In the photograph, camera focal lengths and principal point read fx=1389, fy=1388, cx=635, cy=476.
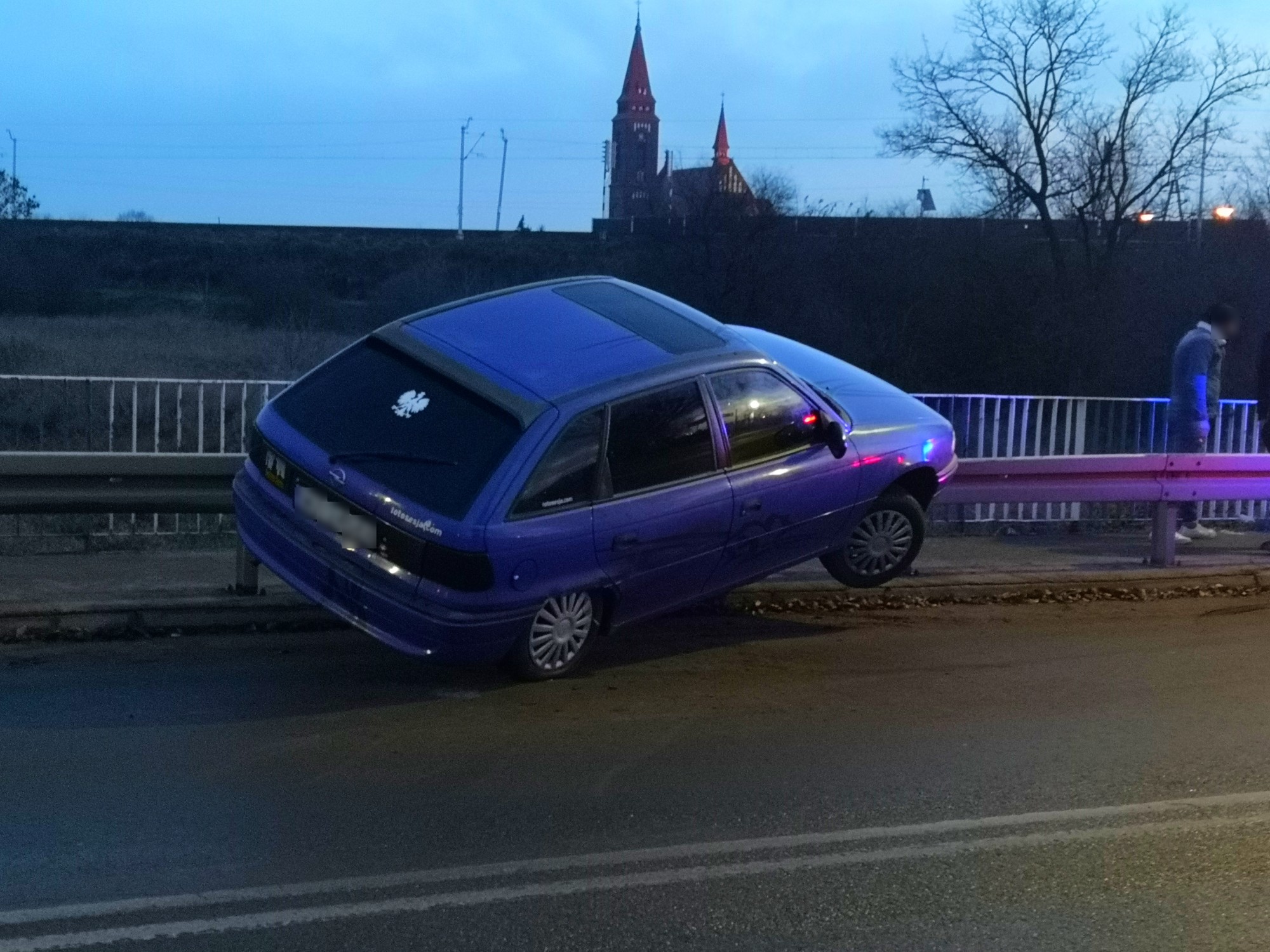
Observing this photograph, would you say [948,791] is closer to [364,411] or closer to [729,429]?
[729,429]

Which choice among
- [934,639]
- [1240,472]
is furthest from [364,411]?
[1240,472]

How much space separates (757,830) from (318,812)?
165 cm

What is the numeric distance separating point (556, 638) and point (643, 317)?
1.95m

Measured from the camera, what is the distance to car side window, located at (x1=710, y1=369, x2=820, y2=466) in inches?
290

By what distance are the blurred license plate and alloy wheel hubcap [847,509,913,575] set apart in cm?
305

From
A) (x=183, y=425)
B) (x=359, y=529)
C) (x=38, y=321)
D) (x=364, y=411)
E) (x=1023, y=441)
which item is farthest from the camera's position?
(x=38, y=321)

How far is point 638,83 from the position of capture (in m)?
125

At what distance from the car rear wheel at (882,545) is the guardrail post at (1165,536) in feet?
9.90

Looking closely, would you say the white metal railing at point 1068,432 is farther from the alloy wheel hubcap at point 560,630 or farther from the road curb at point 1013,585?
the alloy wheel hubcap at point 560,630

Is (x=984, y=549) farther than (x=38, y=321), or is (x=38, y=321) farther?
(x=38, y=321)

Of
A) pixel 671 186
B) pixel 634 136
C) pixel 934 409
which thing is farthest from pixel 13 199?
pixel 634 136

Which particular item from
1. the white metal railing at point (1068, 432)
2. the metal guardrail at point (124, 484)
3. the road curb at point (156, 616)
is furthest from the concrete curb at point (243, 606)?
the white metal railing at point (1068, 432)

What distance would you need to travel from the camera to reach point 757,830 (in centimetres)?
518

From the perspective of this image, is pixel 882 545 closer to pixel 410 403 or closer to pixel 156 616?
pixel 410 403
